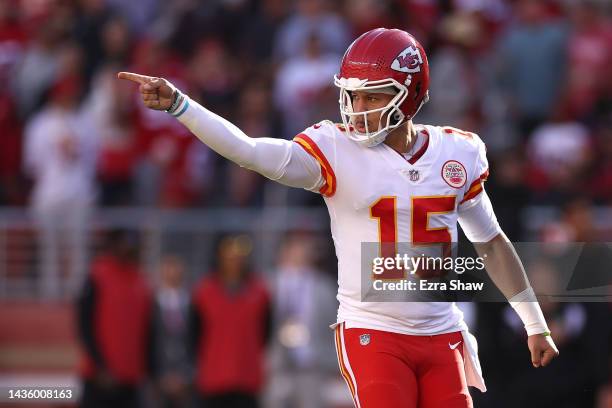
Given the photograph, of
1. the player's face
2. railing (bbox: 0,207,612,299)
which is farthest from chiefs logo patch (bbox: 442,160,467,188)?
railing (bbox: 0,207,612,299)

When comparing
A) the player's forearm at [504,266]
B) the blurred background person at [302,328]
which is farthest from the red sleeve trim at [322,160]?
the blurred background person at [302,328]

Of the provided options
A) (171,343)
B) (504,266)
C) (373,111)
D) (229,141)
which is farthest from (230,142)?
(171,343)

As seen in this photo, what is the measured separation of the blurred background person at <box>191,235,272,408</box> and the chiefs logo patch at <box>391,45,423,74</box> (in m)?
4.73

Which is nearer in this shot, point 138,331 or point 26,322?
point 138,331

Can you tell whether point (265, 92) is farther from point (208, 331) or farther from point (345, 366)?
point (345, 366)

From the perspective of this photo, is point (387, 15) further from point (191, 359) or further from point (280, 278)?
point (191, 359)

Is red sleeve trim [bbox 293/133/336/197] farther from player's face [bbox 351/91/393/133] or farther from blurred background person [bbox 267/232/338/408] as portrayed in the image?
blurred background person [bbox 267/232/338/408]

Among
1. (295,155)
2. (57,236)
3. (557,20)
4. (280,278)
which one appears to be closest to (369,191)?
(295,155)

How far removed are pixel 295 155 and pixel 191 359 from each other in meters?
5.34

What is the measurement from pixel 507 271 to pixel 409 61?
102cm

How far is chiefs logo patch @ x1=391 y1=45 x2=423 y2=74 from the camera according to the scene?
5.75 meters

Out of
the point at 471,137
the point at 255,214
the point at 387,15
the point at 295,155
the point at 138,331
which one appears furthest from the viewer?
the point at 387,15

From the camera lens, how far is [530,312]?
6.05 metres

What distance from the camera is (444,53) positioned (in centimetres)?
1194
